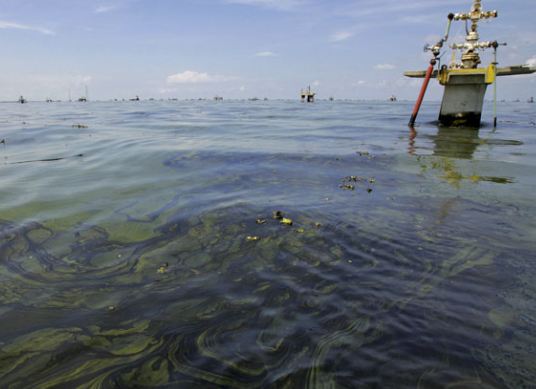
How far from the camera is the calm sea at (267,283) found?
2.86m

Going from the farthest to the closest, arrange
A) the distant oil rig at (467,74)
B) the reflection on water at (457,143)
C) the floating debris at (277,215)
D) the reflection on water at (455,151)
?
the distant oil rig at (467,74)
the reflection on water at (457,143)
the reflection on water at (455,151)
the floating debris at (277,215)

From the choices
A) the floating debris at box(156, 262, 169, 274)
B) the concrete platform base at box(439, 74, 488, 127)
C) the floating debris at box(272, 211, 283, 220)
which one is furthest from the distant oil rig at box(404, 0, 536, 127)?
the floating debris at box(156, 262, 169, 274)

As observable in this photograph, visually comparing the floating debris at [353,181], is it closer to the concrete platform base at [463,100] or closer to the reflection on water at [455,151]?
the reflection on water at [455,151]

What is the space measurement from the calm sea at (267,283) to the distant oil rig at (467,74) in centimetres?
1463

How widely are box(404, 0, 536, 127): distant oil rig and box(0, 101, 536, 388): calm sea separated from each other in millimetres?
14633

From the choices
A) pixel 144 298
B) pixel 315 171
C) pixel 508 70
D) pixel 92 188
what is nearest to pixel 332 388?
pixel 144 298

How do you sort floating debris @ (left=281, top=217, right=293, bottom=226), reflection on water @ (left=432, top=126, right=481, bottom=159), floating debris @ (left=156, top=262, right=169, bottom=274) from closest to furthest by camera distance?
floating debris @ (left=156, top=262, right=169, bottom=274)
floating debris @ (left=281, top=217, right=293, bottom=226)
reflection on water @ (left=432, top=126, right=481, bottom=159)

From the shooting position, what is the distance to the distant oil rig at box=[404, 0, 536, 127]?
2003cm

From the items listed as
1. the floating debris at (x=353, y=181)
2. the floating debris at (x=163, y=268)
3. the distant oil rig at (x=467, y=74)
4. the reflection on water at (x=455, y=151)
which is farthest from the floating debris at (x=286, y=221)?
the distant oil rig at (x=467, y=74)

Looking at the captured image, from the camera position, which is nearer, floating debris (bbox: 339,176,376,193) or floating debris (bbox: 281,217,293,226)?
floating debris (bbox: 281,217,293,226)

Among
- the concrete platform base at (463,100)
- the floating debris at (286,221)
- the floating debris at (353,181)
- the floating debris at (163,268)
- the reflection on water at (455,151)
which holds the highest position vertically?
the concrete platform base at (463,100)

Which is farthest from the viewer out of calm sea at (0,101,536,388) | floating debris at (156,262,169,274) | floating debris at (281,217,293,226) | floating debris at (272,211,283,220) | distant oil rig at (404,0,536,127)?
distant oil rig at (404,0,536,127)

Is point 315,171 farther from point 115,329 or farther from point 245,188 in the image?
point 115,329

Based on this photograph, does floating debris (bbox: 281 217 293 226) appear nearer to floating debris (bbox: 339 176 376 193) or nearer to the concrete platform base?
floating debris (bbox: 339 176 376 193)
